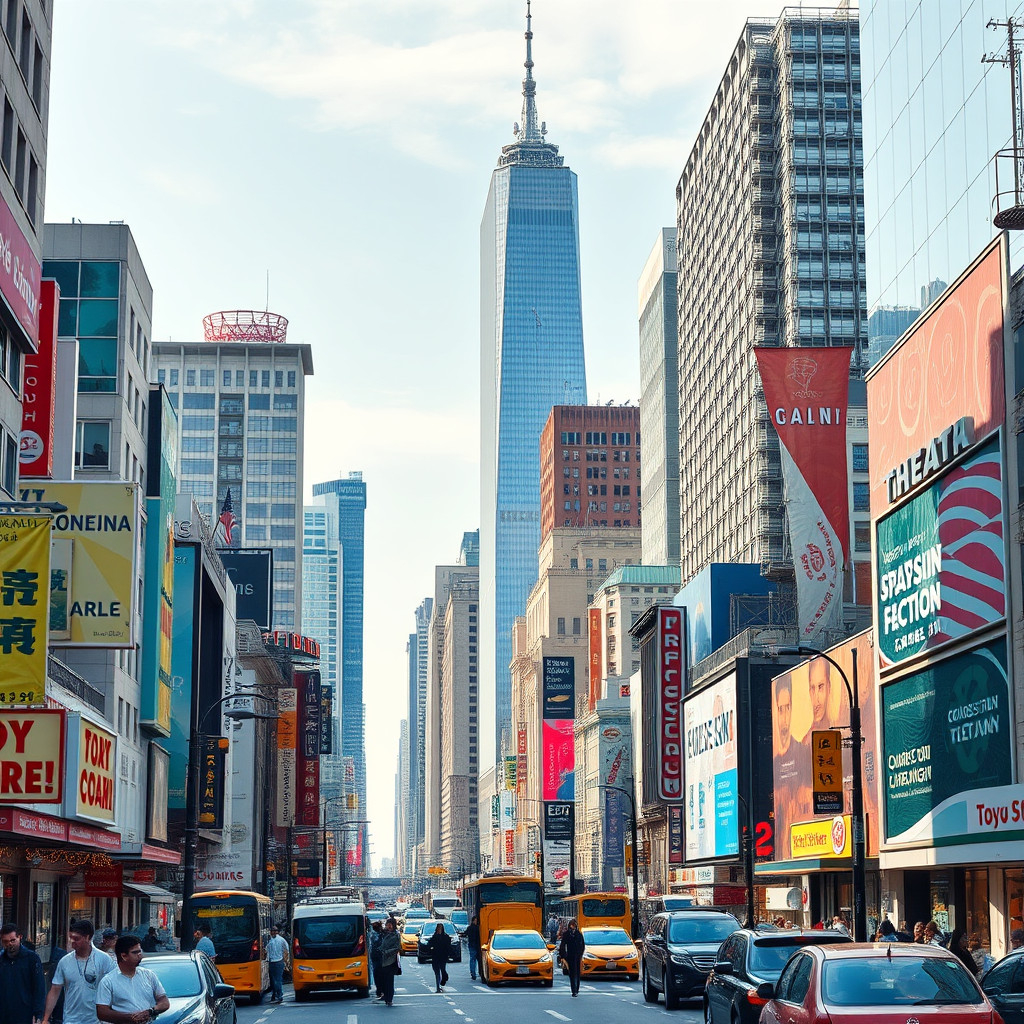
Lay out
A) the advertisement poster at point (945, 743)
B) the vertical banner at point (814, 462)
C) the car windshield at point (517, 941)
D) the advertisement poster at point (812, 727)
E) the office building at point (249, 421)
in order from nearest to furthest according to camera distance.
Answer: the advertisement poster at point (945, 743) → the car windshield at point (517, 941) → the advertisement poster at point (812, 727) → the vertical banner at point (814, 462) → the office building at point (249, 421)

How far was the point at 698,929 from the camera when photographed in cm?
3441

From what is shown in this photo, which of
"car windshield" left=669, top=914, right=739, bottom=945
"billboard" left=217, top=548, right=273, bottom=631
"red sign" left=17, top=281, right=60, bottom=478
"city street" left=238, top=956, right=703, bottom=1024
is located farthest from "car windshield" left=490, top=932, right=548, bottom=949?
"billboard" left=217, top=548, right=273, bottom=631

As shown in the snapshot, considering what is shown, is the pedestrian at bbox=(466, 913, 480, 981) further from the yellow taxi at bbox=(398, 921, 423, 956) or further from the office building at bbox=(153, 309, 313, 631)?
the office building at bbox=(153, 309, 313, 631)

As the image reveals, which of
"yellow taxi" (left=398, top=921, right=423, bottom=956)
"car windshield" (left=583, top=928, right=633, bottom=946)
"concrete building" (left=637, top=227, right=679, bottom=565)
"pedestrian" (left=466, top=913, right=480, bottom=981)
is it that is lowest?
"yellow taxi" (left=398, top=921, right=423, bottom=956)

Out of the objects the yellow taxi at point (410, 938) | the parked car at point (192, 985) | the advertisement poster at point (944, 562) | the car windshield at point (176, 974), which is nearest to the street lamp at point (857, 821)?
the advertisement poster at point (944, 562)

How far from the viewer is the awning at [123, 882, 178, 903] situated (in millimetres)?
60594

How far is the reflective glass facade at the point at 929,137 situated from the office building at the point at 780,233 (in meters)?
58.7

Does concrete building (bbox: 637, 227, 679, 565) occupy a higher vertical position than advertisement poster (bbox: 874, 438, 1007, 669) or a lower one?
higher

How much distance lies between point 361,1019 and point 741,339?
97.7m

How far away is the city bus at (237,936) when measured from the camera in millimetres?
40500

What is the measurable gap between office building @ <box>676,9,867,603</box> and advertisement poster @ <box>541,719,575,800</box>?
34822 mm

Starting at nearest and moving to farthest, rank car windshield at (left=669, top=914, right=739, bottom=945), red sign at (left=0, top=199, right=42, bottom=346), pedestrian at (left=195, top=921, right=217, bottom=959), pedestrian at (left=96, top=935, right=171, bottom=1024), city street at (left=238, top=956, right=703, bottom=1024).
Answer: pedestrian at (left=96, top=935, right=171, bottom=1024), city street at (left=238, top=956, right=703, bottom=1024), red sign at (left=0, top=199, right=42, bottom=346), car windshield at (left=669, top=914, right=739, bottom=945), pedestrian at (left=195, top=921, right=217, bottom=959)

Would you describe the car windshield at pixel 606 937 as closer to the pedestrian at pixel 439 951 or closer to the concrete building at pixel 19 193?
the pedestrian at pixel 439 951

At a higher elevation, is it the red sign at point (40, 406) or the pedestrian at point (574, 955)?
the red sign at point (40, 406)
